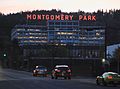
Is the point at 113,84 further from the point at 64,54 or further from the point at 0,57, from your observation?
the point at 0,57

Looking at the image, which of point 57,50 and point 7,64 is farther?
point 7,64

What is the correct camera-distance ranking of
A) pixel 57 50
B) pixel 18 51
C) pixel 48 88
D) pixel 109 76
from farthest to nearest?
1. pixel 18 51
2. pixel 57 50
3. pixel 109 76
4. pixel 48 88

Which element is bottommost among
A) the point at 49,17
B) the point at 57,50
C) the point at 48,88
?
the point at 48,88

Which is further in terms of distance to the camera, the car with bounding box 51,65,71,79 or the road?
the car with bounding box 51,65,71,79

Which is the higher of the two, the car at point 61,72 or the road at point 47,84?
the car at point 61,72

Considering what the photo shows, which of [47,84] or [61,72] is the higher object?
[61,72]

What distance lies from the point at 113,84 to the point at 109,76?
1192 millimetres

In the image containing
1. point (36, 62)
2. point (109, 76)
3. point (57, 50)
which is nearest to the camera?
point (109, 76)

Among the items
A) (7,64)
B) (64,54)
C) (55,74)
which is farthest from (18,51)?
(55,74)

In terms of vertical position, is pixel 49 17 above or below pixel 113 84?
above

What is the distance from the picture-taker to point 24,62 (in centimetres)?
15362

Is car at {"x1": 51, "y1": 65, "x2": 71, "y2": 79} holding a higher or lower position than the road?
higher

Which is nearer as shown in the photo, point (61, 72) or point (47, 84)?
point (47, 84)

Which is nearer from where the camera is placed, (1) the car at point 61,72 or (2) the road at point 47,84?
(2) the road at point 47,84
